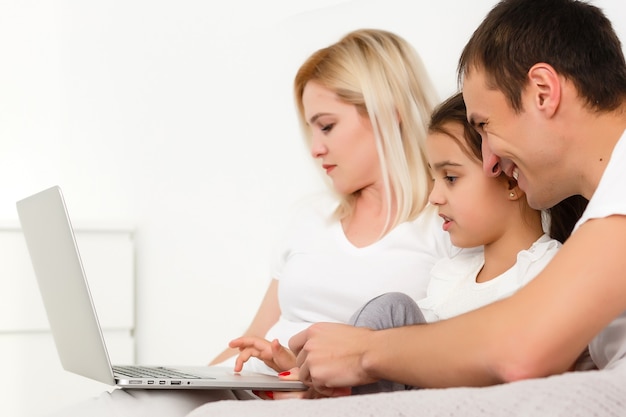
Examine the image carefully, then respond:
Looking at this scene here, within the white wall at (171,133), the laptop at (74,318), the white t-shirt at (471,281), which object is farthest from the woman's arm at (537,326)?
the white wall at (171,133)

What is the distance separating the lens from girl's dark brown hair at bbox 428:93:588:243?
147 centimetres

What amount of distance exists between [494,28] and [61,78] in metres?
1.80

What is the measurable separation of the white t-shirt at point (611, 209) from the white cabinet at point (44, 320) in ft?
5.42

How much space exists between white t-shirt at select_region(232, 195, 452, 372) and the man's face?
0.52 meters

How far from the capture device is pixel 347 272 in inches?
68.7

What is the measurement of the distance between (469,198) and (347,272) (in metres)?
0.35

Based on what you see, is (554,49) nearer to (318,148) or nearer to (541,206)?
(541,206)

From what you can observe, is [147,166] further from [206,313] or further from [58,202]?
[58,202]

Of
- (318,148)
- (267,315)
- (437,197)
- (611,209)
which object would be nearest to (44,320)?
(267,315)

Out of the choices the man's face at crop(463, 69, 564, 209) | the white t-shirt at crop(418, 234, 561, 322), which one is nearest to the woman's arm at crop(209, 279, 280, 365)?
the white t-shirt at crop(418, 234, 561, 322)

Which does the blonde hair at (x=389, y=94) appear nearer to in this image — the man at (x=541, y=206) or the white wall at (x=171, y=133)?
the white wall at (x=171, y=133)

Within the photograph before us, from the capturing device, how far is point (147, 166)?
2.61 meters

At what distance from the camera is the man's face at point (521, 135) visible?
1108mm

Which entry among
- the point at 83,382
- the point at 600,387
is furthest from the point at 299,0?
the point at 600,387
